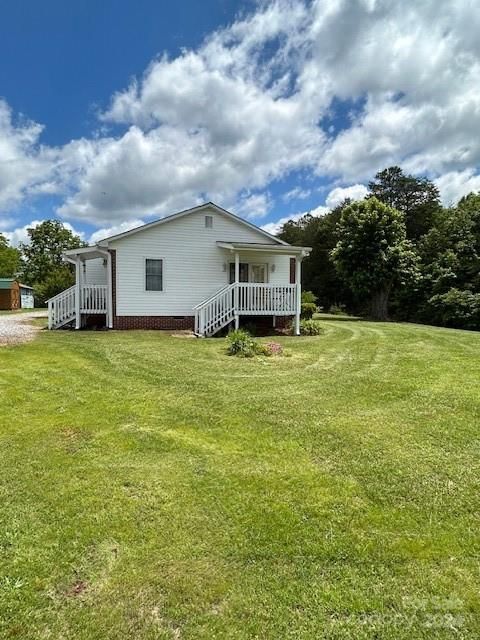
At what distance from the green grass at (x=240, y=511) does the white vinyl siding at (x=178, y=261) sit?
343 inches

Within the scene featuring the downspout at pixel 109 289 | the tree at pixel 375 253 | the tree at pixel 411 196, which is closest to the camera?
the downspout at pixel 109 289

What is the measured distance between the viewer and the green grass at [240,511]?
2275 mm

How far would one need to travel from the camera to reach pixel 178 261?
51.0 ft

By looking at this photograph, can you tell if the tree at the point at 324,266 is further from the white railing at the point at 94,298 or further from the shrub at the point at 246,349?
the shrub at the point at 246,349

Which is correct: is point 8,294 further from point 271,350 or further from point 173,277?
point 271,350

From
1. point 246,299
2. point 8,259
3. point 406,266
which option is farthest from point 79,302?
point 8,259

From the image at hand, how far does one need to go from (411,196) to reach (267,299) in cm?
3007

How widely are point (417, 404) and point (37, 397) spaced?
5.71 m

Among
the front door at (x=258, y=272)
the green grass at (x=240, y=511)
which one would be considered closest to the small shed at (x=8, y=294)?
the front door at (x=258, y=272)

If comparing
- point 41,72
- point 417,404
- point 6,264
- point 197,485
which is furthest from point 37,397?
point 6,264

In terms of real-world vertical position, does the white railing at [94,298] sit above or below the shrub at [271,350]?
above

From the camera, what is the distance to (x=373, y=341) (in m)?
11.8

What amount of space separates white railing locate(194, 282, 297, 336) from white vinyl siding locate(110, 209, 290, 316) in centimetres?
167

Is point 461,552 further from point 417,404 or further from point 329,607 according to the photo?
point 417,404
